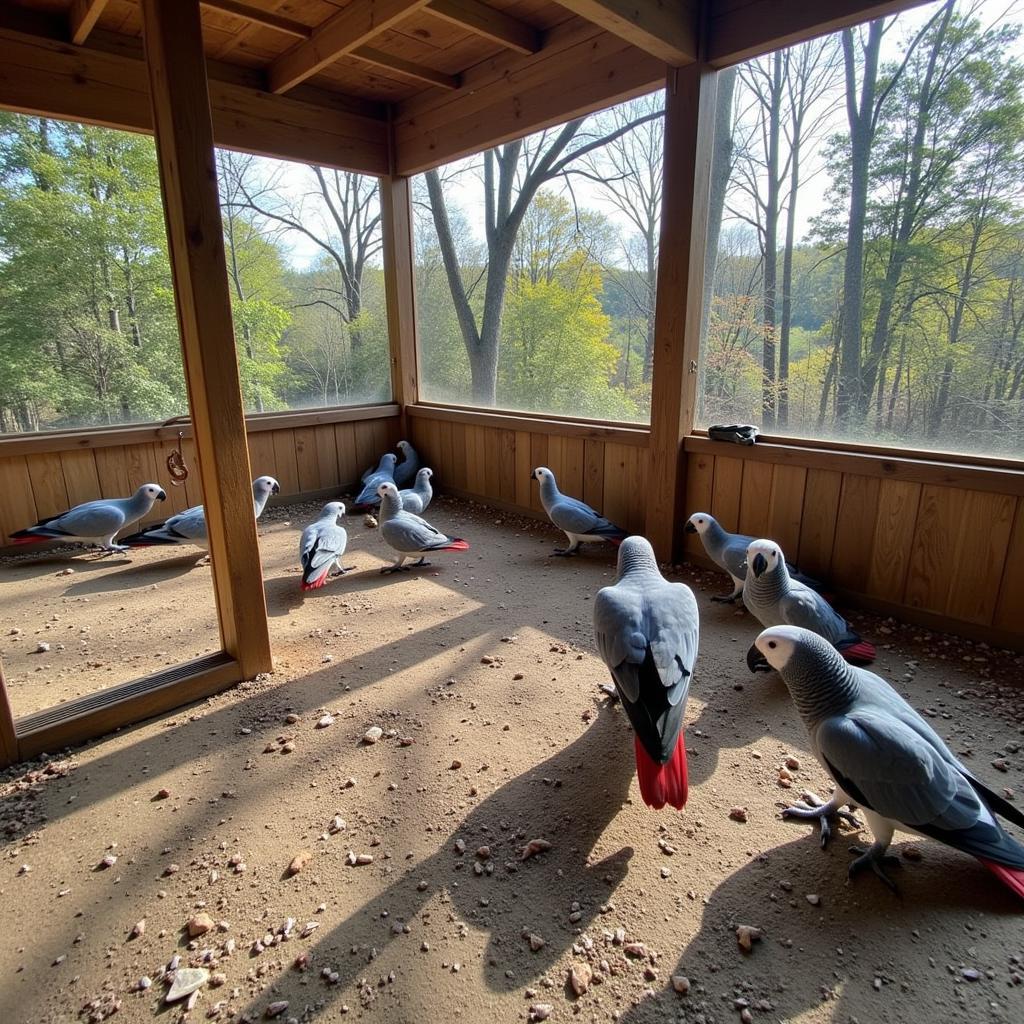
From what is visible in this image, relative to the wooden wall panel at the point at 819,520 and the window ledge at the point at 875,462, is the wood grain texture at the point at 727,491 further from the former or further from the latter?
the wooden wall panel at the point at 819,520

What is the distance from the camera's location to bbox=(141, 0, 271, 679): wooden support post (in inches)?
72.7

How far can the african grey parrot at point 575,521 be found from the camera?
3.62 metres

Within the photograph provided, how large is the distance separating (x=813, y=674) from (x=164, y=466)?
4310 millimetres

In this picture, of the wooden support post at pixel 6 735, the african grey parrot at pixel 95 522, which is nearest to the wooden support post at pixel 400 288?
the african grey parrot at pixel 95 522

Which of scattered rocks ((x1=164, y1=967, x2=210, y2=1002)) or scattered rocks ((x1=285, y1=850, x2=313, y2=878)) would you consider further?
scattered rocks ((x1=285, y1=850, x2=313, y2=878))

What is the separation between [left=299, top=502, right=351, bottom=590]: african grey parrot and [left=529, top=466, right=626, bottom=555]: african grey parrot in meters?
1.28

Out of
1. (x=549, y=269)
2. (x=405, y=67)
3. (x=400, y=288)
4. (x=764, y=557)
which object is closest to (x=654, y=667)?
(x=764, y=557)

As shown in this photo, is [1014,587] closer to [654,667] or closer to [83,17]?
[654,667]

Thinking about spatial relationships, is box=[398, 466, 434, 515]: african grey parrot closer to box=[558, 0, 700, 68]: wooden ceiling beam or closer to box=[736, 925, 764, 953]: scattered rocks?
box=[558, 0, 700, 68]: wooden ceiling beam

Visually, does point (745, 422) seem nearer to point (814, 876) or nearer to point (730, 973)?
point (814, 876)

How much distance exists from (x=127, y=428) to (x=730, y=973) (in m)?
4.45

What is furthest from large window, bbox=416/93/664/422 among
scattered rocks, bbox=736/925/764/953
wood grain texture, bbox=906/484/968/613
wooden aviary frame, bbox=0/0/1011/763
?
scattered rocks, bbox=736/925/764/953

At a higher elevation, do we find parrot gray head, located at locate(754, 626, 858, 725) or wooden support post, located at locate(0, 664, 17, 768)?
parrot gray head, located at locate(754, 626, 858, 725)

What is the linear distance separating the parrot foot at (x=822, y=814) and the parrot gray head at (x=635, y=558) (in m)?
0.81
